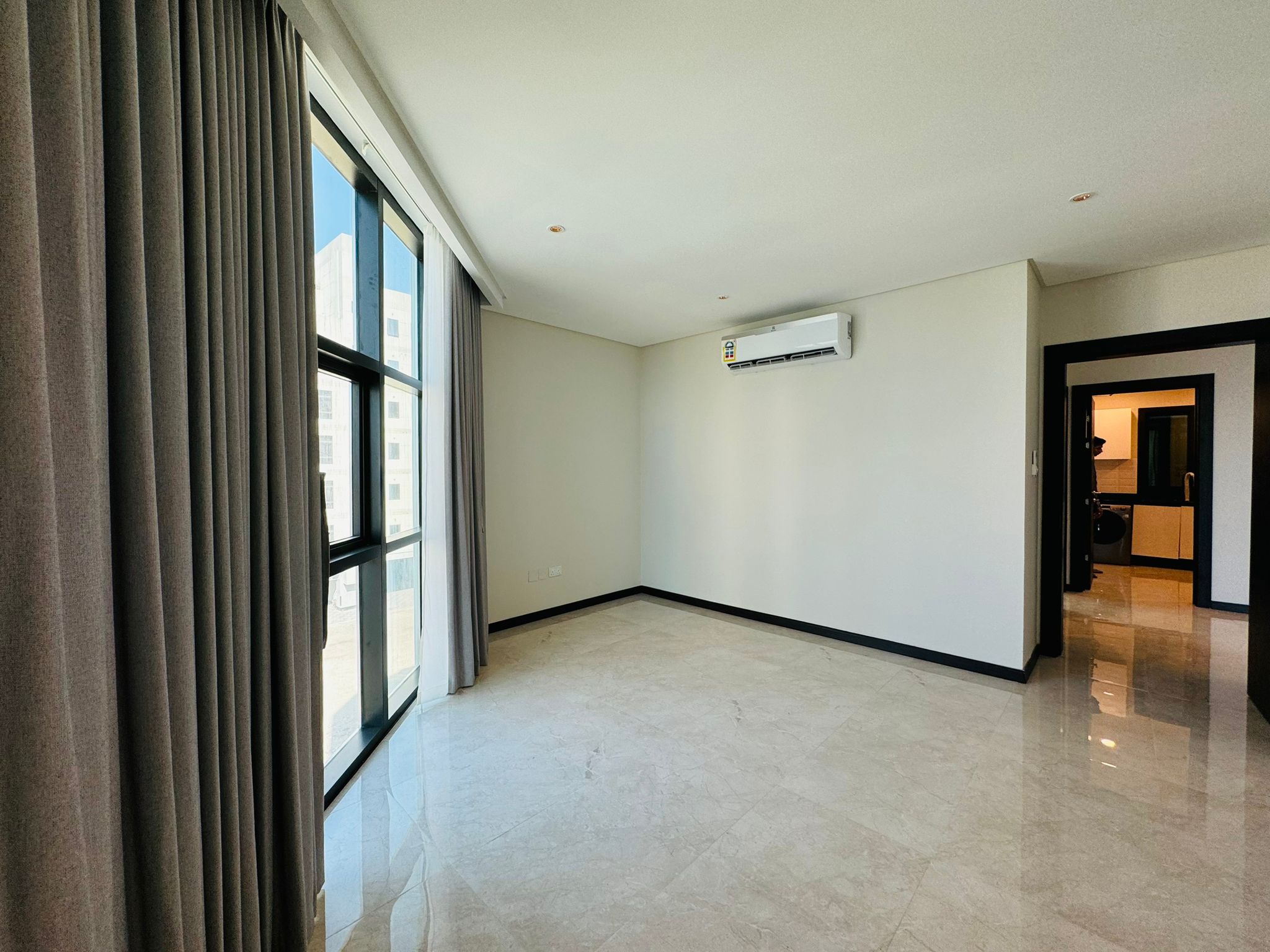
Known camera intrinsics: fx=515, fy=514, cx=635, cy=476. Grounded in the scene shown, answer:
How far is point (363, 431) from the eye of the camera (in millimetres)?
2600

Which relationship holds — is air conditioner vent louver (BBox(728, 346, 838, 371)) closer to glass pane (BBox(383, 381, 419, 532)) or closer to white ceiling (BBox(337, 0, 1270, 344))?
white ceiling (BBox(337, 0, 1270, 344))

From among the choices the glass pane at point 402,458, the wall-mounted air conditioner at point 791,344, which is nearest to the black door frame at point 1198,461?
the wall-mounted air conditioner at point 791,344

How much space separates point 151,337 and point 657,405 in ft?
15.3

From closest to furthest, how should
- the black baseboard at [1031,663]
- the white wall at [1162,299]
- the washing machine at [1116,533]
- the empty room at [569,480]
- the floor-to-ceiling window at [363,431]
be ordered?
the empty room at [569,480] < the floor-to-ceiling window at [363,431] < the white wall at [1162,299] < the black baseboard at [1031,663] < the washing machine at [1116,533]

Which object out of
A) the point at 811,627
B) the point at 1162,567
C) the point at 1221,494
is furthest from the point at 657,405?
the point at 1162,567

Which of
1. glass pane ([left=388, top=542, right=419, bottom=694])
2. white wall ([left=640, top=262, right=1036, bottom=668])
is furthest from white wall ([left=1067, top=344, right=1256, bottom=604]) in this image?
glass pane ([left=388, top=542, right=419, bottom=694])

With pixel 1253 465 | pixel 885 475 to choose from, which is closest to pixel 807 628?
pixel 885 475

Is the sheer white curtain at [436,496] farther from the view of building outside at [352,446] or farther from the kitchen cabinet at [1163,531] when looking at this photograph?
the kitchen cabinet at [1163,531]

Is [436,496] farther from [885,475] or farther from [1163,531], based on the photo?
[1163,531]

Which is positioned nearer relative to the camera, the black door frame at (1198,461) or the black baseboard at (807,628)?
the black baseboard at (807,628)

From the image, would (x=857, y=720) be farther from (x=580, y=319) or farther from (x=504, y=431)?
(x=580, y=319)

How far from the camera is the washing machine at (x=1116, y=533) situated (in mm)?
6771

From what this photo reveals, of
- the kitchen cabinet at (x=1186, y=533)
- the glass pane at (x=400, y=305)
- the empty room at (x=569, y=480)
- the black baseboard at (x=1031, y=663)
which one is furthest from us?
the kitchen cabinet at (x=1186, y=533)

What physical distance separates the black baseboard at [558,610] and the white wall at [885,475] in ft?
2.20
